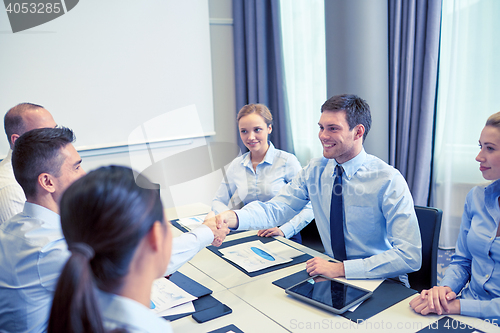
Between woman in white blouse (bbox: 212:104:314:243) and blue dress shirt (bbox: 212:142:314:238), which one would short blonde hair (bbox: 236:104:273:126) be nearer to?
woman in white blouse (bbox: 212:104:314:243)

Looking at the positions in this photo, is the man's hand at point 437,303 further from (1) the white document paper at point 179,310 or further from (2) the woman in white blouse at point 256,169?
(2) the woman in white blouse at point 256,169

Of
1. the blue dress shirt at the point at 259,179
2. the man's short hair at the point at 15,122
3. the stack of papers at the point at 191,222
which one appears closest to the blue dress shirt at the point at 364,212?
the stack of papers at the point at 191,222

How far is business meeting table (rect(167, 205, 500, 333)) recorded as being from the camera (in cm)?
108

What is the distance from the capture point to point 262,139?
2.53m

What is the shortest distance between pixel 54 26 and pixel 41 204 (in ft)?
7.69

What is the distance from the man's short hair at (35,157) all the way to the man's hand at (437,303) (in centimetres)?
134

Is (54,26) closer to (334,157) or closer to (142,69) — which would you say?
(142,69)

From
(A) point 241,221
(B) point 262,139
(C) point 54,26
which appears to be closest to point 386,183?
(A) point 241,221

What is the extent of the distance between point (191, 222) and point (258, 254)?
24.0 inches

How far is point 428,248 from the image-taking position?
156 centimetres

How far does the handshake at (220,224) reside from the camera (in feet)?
5.40

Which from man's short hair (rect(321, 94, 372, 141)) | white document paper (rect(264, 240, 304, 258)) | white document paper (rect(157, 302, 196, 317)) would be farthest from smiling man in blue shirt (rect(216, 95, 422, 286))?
white document paper (rect(157, 302, 196, 317))

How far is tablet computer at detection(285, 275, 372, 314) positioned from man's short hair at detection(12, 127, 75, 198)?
3.19ft

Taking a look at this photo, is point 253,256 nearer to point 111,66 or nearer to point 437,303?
point 437,303
